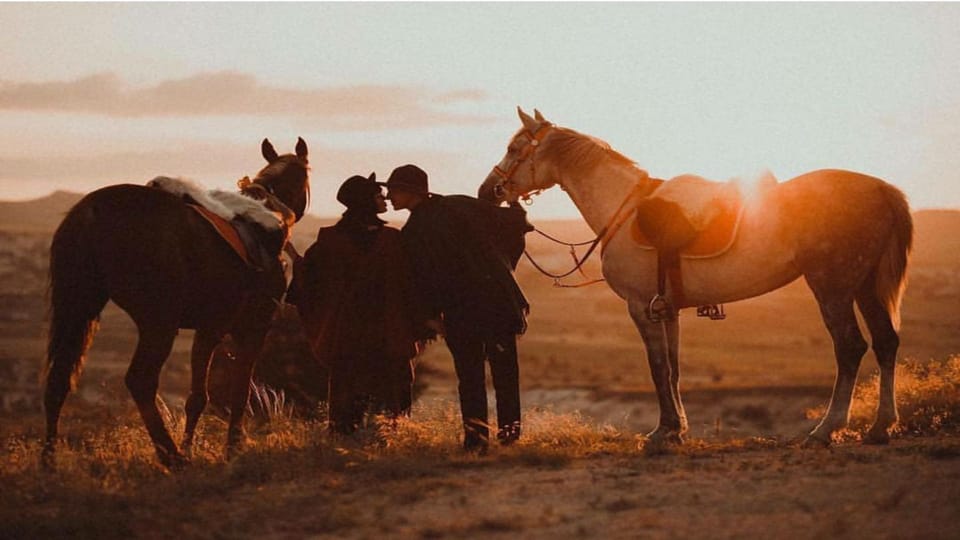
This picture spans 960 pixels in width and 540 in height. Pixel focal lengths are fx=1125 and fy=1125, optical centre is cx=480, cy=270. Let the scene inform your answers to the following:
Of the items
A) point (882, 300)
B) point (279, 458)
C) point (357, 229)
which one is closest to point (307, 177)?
point (357, 229)

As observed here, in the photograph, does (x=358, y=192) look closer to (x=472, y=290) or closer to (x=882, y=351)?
(x=472, y=290)

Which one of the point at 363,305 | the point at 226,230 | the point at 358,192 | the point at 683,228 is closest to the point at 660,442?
the point at 683,228

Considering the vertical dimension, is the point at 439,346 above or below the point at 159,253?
below

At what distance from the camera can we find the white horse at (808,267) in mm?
9391

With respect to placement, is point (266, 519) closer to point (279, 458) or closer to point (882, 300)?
point (279, 458)

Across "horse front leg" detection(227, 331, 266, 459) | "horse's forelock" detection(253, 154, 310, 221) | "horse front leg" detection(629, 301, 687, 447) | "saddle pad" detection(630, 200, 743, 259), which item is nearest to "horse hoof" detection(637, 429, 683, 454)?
"horse front leg" detection(629, 301, 687, 447)

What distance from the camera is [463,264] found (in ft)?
29.6

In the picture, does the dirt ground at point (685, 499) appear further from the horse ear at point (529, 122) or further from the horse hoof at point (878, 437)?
the horse ear at point (529, 122)

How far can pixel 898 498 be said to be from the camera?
21.0 ft

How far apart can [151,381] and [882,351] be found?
6035 mm

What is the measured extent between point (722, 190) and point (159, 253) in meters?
4.79

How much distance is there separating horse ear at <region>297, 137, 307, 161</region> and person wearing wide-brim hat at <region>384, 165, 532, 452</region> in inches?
81.3

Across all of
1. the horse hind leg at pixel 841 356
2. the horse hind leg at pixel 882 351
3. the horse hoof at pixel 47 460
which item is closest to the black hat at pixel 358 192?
the horse hoof at pixel 47 460

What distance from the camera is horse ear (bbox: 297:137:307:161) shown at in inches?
429
